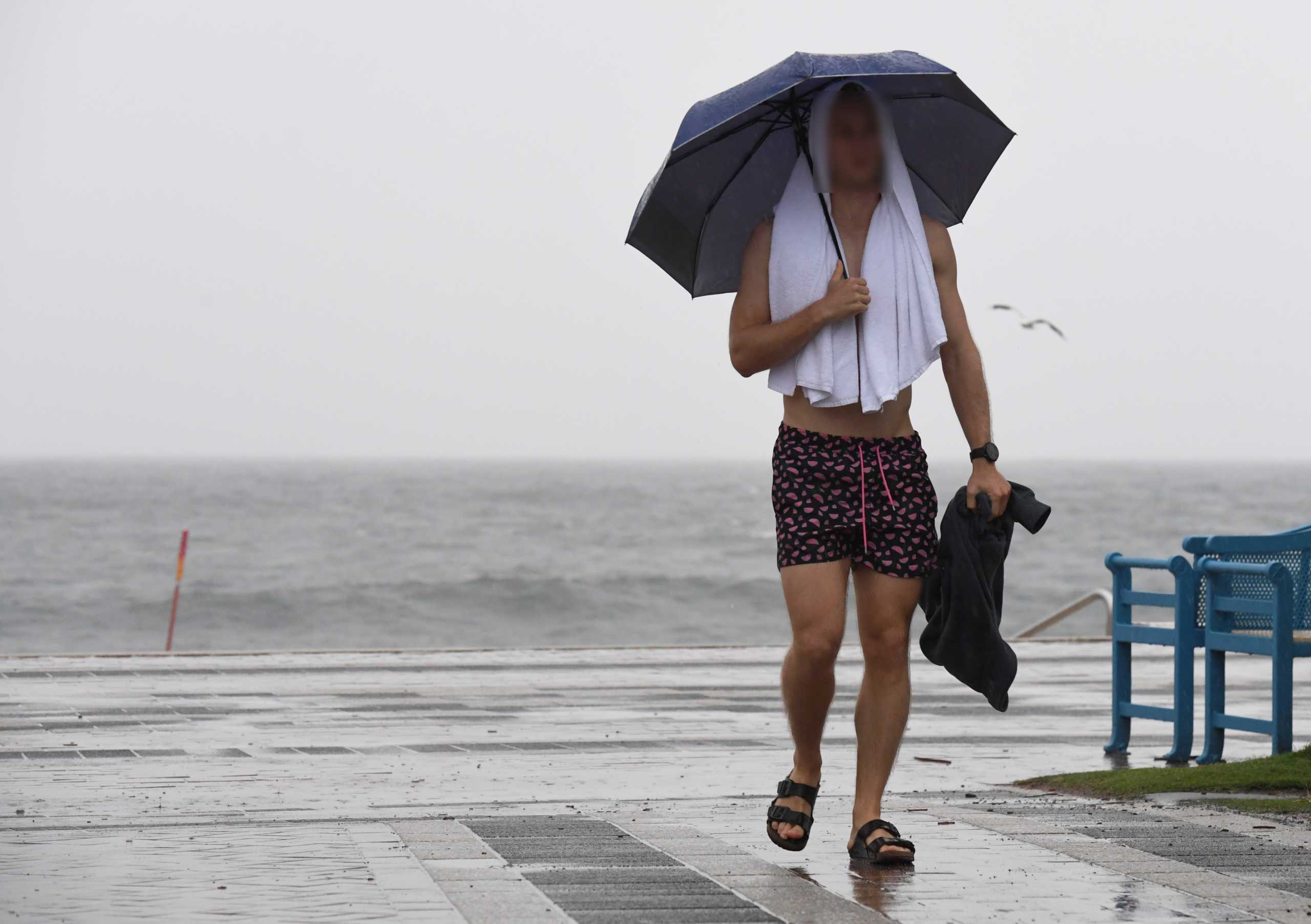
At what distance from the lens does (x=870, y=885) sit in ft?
14.8

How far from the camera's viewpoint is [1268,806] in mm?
5961

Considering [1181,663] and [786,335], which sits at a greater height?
[786,335]

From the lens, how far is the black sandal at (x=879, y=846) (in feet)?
15.8

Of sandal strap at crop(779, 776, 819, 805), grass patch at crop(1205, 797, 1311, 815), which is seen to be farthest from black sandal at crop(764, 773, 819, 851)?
grass patch at crop(1205, 797, 1311, 815)

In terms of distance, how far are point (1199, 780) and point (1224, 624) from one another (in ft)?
5.17

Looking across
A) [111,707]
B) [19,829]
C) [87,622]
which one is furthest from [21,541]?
[19,829]

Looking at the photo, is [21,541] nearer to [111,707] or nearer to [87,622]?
[87,622]

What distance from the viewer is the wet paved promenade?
428cm

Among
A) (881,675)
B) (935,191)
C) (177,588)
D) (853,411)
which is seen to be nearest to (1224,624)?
(935,191)

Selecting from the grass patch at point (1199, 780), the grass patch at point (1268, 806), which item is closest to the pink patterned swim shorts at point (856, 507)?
the grass patch at point (1268, 806)

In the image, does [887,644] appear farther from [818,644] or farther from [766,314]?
[766,314]

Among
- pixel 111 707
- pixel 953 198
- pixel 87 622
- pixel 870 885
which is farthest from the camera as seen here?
pixel 87 622

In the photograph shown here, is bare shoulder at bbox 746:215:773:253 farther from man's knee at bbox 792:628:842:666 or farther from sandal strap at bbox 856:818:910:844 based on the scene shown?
sandal strap at bbox 856:818:910:844

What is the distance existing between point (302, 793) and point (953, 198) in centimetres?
305
